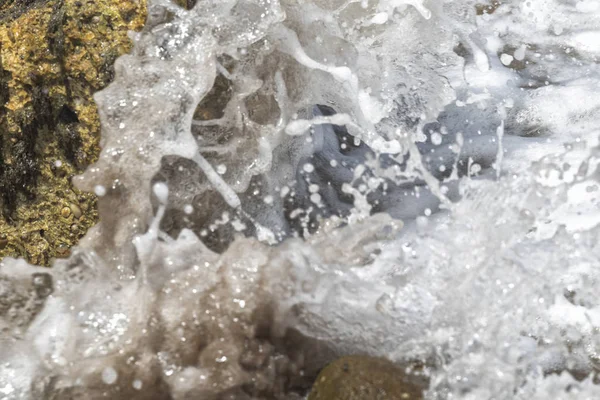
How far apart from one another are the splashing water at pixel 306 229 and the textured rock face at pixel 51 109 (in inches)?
7.4

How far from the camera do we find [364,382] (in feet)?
5.84

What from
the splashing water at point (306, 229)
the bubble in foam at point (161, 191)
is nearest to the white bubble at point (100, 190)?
the splashing water at point (306, 229)

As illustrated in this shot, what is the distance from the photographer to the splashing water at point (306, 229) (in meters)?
1.98

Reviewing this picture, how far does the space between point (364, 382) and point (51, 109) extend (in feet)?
4.78

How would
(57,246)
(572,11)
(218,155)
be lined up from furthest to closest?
(572,11) → (57,246) → (218,155)

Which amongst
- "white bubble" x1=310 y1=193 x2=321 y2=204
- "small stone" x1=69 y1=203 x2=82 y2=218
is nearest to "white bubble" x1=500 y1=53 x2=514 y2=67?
"white bubble" x1=310 y1=193 x2=321 y2=204

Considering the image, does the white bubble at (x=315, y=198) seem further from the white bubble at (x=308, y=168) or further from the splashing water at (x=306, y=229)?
the white bubble at (x=308, y=168)

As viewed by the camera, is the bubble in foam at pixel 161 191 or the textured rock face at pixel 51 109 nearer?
the bubble in foam at pixel 161 191

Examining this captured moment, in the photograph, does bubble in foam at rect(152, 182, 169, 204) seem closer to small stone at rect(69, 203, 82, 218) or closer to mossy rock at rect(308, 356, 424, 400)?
small stone at rect(69, 203, 82, 218)

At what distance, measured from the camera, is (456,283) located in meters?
2.13

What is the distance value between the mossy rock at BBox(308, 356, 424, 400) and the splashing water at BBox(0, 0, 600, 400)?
0.25 feet

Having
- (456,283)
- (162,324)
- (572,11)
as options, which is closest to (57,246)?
(162,324)

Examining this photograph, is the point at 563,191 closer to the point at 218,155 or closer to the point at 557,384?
the point at 557,384

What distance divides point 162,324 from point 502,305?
947 mm
